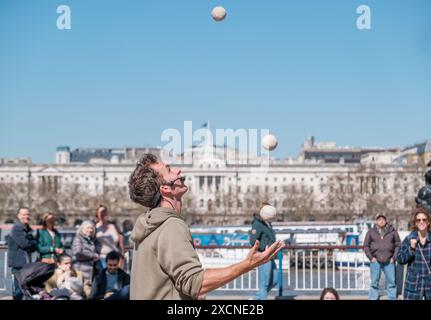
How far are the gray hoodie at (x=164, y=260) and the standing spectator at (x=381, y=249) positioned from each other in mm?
9152

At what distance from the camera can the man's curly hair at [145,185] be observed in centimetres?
340

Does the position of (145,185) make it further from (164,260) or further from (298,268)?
(298,268)

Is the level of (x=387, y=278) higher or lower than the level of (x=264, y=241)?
lower

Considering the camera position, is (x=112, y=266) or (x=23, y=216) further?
(x=23, y=216)

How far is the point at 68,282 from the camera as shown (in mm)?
8594

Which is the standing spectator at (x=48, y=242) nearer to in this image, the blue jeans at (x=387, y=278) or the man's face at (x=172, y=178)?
the blue jeans at (x=387, y=278)

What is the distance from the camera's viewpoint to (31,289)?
8.33m

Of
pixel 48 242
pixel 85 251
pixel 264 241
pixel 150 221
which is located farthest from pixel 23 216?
pixel 150 221

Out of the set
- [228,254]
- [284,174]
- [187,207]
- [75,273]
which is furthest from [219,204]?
[75,273]

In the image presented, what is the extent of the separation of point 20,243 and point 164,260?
7436 mm

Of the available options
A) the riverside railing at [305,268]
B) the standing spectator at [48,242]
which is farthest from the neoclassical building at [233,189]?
the standing spectator at [48,242]

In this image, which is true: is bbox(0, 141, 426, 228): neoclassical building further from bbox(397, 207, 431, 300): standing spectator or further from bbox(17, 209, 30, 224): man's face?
bbox(397, 207, 431, 300): standing spectator

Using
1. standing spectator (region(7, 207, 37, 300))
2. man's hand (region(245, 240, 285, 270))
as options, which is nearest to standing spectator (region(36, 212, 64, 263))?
standing spectator (region(7, 207, 37, 300))
